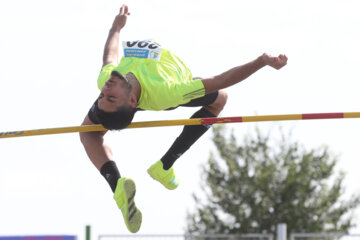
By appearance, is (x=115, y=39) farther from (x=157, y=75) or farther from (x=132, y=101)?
(x=132, y=101)

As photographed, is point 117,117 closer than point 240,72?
No

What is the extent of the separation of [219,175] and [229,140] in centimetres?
120

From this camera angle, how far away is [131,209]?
6582 mm

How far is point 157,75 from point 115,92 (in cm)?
41

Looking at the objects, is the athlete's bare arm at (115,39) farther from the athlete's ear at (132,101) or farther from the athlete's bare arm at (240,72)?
the athlete's bare arm at (240,72)

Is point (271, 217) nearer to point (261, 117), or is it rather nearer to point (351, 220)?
point (351, 220)

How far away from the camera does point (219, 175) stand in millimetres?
23078


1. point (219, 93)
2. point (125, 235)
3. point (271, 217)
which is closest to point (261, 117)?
point (219, 93)

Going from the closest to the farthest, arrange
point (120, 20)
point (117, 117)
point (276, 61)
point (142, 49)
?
point (276, 61), point (117, 117), point (142, 49), point (120, 20)

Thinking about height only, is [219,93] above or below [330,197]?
below

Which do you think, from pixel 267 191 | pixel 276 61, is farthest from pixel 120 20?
pixel 267 191

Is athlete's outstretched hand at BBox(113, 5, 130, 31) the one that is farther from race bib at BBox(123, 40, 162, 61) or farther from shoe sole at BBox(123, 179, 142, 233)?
shoe sole at BBox(123, 179, 142, 233)

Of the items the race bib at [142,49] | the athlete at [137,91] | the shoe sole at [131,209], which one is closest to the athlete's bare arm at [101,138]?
the athlete at [137,91]

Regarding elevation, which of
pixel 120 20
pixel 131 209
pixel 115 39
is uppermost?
pixel 120 20
